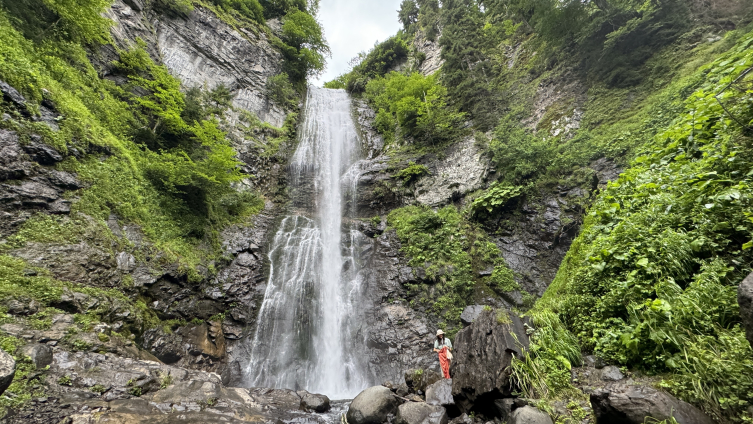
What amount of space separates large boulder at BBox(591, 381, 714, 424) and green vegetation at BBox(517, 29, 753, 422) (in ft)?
0.35

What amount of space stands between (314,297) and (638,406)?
10534mm

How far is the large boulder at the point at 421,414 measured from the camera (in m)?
4.73

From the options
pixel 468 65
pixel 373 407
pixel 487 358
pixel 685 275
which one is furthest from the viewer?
pixel 468 65

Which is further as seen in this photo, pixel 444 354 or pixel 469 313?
pixel 469 313

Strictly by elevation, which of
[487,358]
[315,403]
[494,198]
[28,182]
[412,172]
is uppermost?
[412,172]

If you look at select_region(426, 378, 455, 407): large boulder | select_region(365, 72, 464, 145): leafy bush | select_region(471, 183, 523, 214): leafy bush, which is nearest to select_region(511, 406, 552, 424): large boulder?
select_region(426, 378, 455, 407): large boulder

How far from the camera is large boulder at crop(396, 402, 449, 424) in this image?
4734 mm

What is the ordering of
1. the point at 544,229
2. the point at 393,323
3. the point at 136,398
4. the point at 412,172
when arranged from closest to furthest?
the point at 136,398 < the point at 393,323 < the point at 544,229 < the point at 412,172

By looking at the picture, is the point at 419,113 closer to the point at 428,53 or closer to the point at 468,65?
the point at 468,65

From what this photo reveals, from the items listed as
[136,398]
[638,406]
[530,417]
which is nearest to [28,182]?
[136,398]

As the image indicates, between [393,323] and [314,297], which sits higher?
[314,297]

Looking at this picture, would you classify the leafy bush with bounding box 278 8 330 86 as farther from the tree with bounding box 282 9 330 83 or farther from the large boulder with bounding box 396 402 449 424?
the large boulder with bounding box 396 402 449 424

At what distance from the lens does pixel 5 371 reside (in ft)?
10.2

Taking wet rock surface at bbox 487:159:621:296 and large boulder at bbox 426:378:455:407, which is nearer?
large boulder at bbox 426:378:455:407
